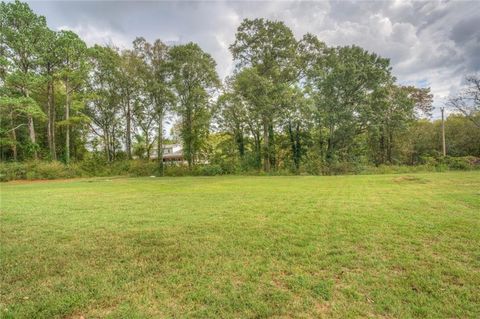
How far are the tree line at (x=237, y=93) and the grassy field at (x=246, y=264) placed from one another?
17.5m

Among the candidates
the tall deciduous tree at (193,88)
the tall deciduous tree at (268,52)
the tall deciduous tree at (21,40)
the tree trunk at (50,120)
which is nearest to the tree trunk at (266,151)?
the tall deciduous tree at (268,52)

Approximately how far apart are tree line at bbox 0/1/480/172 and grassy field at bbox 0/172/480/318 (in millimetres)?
17515

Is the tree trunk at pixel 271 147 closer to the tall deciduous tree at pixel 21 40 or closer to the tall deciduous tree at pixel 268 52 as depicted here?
the tall deciduous tree at pixel 268 52

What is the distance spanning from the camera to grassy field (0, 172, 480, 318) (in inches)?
97.1

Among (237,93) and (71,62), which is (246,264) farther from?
(71,62)

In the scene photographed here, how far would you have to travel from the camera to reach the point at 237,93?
22.8 metres

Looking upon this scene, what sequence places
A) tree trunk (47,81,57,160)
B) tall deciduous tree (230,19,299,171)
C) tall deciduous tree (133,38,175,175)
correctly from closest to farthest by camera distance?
tall deciduous tree (230,19,299,171) < tree trunk (47,81,57,160) < tall deciduous tree (133,38,175,175)

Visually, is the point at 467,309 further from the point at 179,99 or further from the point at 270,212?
the point at 179,99

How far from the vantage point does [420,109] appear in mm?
→ 30250

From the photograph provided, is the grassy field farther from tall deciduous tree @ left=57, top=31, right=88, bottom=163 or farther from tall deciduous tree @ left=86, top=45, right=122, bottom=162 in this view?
tall deciduous tree @ left=86, top=45, right=122, bottom=162

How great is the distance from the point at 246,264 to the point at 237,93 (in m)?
20.7

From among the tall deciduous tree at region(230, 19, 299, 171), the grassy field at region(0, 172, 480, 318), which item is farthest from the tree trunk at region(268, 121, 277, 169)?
the grassy field at region(0, 172, 480, 318)

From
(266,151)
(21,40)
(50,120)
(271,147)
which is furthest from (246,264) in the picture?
(50,120)

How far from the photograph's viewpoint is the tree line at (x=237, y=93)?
22.2 m
